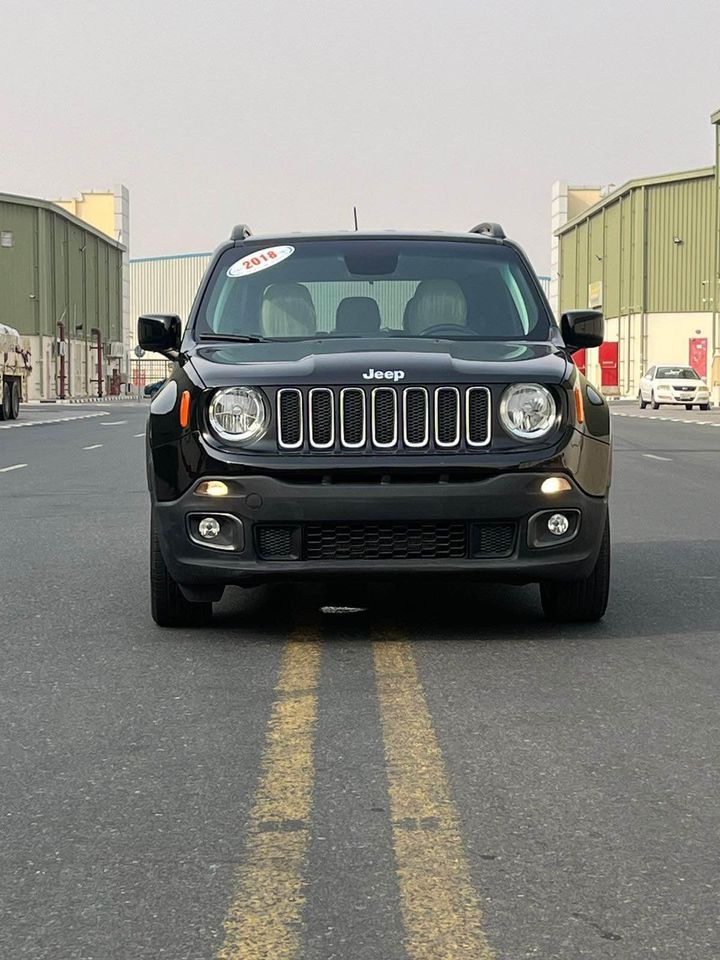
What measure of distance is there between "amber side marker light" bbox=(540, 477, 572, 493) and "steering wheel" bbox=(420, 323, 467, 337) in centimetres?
131

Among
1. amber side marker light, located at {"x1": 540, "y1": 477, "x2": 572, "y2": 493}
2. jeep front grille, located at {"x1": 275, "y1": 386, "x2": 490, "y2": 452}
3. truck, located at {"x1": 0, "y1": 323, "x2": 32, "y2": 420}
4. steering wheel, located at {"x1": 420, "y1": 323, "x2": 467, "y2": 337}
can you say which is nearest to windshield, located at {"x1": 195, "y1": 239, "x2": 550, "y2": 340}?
steering wheel, located at {"x1": 420, "y1": 323, "x2": 467, "y2": 337}

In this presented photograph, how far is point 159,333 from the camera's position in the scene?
7762mm

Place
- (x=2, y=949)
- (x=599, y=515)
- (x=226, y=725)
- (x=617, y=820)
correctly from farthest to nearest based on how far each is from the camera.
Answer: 1. (x=599, y=515)
2. (x=226, y=725)
3. (x=617, y=820)
4. (x=2, y=949)

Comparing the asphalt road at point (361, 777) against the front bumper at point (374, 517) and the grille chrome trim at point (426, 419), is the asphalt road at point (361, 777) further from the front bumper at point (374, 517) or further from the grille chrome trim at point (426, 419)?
the grille chrome trim at point (426, 419)

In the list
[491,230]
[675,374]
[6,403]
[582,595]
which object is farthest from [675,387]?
[582,595]

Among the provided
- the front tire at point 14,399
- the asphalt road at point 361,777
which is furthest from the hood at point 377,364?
the front tire at point 14,399

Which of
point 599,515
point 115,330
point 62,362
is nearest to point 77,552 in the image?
point 599,515

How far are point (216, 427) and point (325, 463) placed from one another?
507mm

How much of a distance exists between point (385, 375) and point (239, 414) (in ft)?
2.05

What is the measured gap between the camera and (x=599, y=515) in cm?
685

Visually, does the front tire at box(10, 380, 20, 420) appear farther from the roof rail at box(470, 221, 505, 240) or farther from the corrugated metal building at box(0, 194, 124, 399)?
the corrugated metal building at box(0, 194, 124, 399)

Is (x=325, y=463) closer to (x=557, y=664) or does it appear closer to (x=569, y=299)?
(x=557, y=664)

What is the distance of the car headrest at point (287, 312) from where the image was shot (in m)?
7.80

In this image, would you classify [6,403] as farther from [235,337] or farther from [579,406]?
[579,406]
